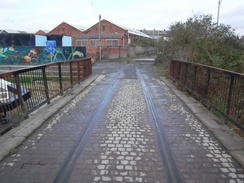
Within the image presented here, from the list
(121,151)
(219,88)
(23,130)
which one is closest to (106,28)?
(219,88)

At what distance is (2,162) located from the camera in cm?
308

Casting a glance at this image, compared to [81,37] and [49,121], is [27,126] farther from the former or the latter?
[81,37]

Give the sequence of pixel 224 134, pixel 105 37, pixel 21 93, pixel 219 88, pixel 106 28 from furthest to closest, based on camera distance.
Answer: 1. pixel 106 28
2. pixel 105 37
3. pixel 219 88
4. pixel 21 93
5. pixel 224 134

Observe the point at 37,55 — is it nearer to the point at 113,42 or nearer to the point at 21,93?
the point at 21,93

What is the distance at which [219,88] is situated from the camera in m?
5.32

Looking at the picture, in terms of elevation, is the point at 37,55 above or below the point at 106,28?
below

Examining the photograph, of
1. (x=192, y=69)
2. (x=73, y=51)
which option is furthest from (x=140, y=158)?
(x=73, y=51)

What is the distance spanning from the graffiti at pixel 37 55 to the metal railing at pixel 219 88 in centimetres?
1678

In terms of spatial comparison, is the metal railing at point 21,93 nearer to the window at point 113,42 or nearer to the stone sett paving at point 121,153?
the stone sett paving at point 121,153

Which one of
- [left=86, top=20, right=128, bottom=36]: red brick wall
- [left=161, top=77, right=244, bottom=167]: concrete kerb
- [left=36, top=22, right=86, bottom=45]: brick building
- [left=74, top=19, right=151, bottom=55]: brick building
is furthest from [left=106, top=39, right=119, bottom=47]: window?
[left=161, top=77, right=244, bottom=167]: concrete kerb

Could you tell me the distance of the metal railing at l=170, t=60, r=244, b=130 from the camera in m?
4.05

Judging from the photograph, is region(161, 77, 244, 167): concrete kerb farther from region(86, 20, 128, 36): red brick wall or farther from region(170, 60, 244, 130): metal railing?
region(86, 20, 128, 36): red brick wall

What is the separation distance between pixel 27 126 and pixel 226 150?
4.05 metres

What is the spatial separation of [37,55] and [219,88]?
74.0 ft
